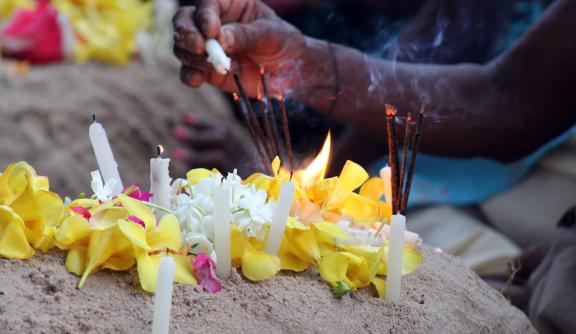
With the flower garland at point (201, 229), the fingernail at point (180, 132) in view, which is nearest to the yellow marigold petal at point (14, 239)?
the flower garland at point (201, 229)

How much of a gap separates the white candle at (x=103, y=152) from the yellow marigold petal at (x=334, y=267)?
313 millimetres

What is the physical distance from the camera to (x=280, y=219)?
1006mm

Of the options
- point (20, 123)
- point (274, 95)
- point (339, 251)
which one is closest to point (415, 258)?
point (339, 251)

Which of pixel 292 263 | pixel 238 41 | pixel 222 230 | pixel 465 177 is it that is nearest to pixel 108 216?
pixel 222 230

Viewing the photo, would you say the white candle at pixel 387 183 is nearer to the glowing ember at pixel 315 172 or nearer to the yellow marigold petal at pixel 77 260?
the glowing ember at pixel 315 172

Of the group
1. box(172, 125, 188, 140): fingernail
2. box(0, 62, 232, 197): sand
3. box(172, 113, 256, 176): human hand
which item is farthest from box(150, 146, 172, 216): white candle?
box(172, 125, 188, 140): fingernail

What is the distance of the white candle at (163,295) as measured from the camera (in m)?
0.81

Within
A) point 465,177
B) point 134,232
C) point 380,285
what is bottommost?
point 465,177

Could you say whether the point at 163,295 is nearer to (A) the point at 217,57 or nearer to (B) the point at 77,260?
(B) the point at 77,260

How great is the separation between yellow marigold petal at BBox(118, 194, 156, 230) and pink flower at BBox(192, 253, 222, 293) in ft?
0.25

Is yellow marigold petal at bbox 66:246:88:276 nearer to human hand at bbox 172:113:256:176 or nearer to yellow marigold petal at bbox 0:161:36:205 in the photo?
yellow marigold petal at bbox 0:161:36:205

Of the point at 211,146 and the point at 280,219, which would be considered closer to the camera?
the point at 280,219

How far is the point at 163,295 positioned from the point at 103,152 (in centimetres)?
32

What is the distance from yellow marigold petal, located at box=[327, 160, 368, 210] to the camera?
1.11m
